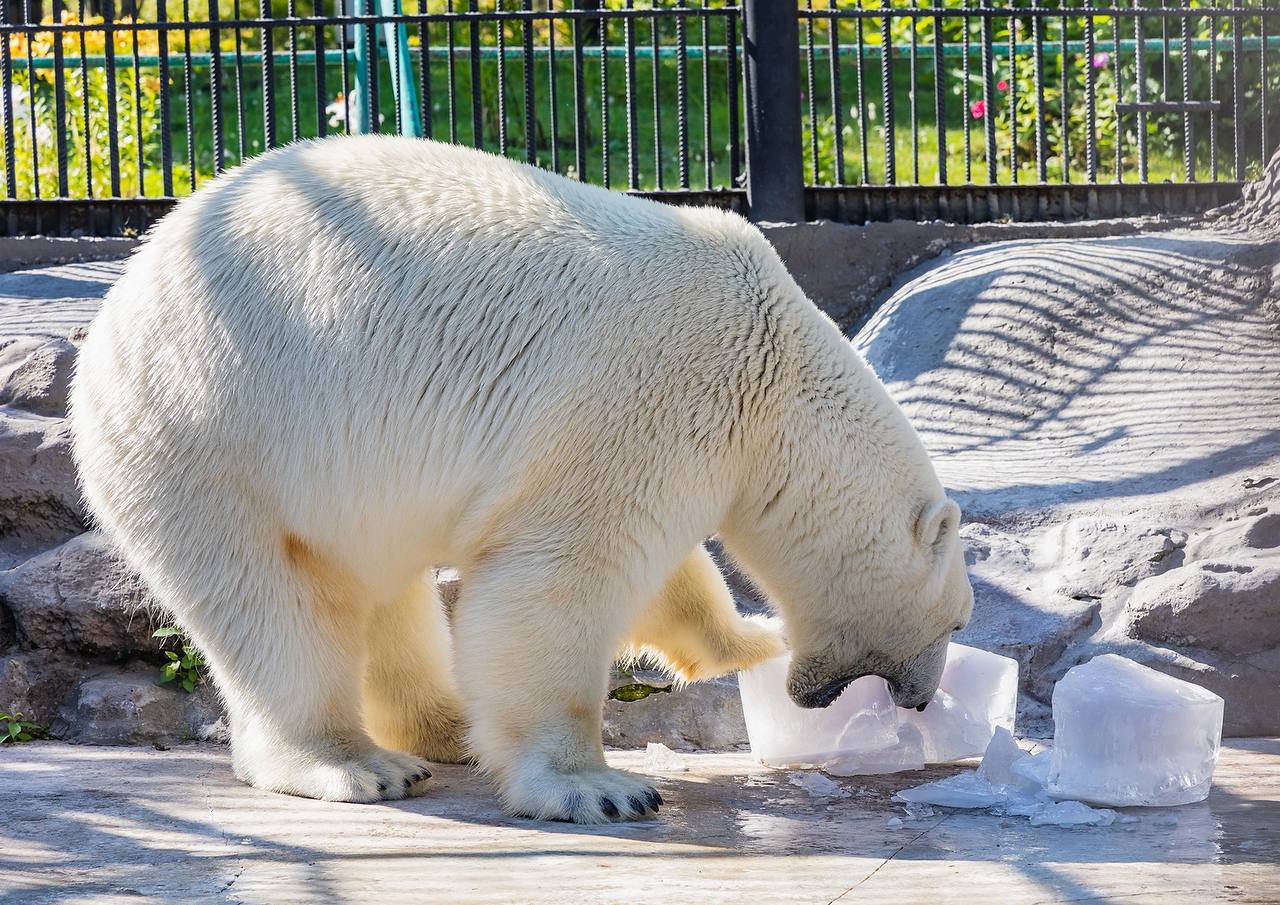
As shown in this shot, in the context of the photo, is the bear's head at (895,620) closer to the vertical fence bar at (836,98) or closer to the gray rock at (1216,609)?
the gray rock at (1216,609)

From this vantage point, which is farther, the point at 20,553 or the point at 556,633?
the point at 20,553

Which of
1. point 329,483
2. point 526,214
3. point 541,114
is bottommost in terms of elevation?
point 329,483

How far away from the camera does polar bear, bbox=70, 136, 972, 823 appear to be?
122 inches

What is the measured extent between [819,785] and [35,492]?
2486 mm

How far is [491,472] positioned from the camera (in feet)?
10.3

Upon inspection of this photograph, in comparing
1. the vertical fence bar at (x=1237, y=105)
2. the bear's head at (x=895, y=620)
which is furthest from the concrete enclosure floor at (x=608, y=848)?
the vertical fence bar at (x=1237, y=105)

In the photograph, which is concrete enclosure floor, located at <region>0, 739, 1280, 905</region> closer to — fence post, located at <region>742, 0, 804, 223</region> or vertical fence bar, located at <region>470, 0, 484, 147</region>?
fence post, located at <region>742, 0, 804, 223</region>

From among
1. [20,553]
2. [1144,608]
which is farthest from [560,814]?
[20,553]

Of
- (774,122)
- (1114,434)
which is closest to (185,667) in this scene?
(1114,434)

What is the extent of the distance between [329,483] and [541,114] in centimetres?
1107

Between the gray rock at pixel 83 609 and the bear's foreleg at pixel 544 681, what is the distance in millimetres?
1381

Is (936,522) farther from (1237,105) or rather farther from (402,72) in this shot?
(402,72)

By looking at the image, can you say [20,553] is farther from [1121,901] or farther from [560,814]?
[1121,901]

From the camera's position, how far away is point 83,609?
4152 mm
